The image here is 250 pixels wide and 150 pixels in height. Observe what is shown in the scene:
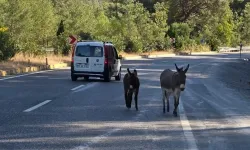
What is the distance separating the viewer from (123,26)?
60344 millimetres

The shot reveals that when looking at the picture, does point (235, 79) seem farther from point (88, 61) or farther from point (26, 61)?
point (26, 61)

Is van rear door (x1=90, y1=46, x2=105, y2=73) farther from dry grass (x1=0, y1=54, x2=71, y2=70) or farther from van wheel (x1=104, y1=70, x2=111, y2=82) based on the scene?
dry grass (x1=0, y1=54, x2=71, y2=70)

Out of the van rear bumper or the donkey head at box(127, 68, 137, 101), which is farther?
the van rear bumper

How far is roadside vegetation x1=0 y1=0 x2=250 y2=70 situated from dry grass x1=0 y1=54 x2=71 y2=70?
11.0 inches

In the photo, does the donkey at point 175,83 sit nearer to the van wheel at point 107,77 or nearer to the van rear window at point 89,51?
the van wheel at point 107,77

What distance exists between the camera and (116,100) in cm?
1580

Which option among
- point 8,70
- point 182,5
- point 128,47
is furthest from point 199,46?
point 8,70

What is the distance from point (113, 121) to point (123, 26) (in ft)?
161

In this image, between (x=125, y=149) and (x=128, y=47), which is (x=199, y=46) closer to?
(x=128, y=47)

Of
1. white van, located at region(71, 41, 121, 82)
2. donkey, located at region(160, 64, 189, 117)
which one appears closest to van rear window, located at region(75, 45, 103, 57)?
white van, located at region(71, 41, 121, 82)

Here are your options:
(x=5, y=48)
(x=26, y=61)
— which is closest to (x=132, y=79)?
(x=5, y=48)

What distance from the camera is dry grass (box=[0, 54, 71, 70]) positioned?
30.0m

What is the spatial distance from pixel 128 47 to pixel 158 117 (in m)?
48.6

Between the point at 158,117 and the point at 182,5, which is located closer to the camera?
the point at 158,117
